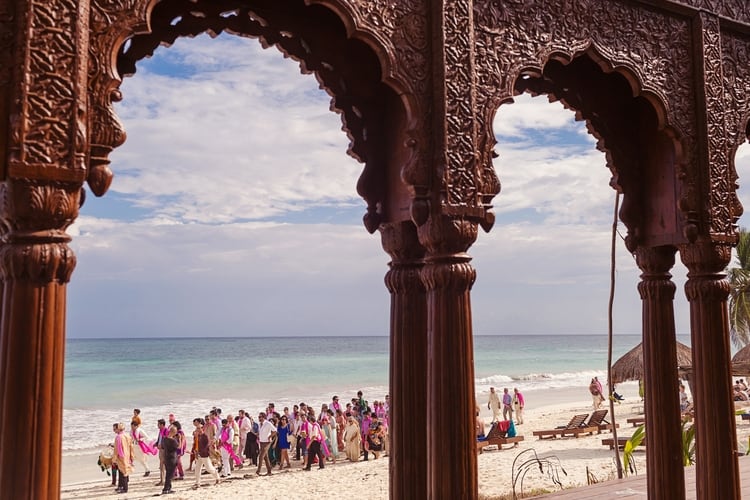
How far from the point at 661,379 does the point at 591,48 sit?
2012mm

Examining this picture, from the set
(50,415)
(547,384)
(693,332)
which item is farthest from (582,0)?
(547,384)

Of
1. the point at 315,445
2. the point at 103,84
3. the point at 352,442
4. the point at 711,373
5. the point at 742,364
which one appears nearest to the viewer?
the point at 103,84

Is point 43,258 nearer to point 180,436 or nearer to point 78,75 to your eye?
point 78,75

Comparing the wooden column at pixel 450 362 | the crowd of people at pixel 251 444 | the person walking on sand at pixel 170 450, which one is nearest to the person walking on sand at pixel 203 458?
the crowd of people at pixel 251 444

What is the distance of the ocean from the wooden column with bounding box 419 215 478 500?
18230mm

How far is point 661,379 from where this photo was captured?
4168 mm

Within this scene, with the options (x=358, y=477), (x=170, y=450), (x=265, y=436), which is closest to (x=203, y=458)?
(x=170, y=450)

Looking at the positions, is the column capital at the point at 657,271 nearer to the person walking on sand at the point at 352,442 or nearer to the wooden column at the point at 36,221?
the wooden column at the point at 36,221

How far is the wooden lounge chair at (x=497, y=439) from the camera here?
15008 millimetres

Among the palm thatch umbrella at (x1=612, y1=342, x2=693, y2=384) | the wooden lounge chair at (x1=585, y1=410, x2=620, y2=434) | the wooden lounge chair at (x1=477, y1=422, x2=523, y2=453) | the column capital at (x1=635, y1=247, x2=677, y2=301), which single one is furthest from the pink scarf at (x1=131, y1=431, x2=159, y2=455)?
the column capital at (x1=635, y1=247, x2=677, y2=301)

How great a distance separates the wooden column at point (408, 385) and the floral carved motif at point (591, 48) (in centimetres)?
75

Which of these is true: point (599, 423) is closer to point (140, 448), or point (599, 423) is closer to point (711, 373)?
point (140, 448)

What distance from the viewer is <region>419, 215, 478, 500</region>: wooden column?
280 centimetres

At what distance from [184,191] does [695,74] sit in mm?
41140
